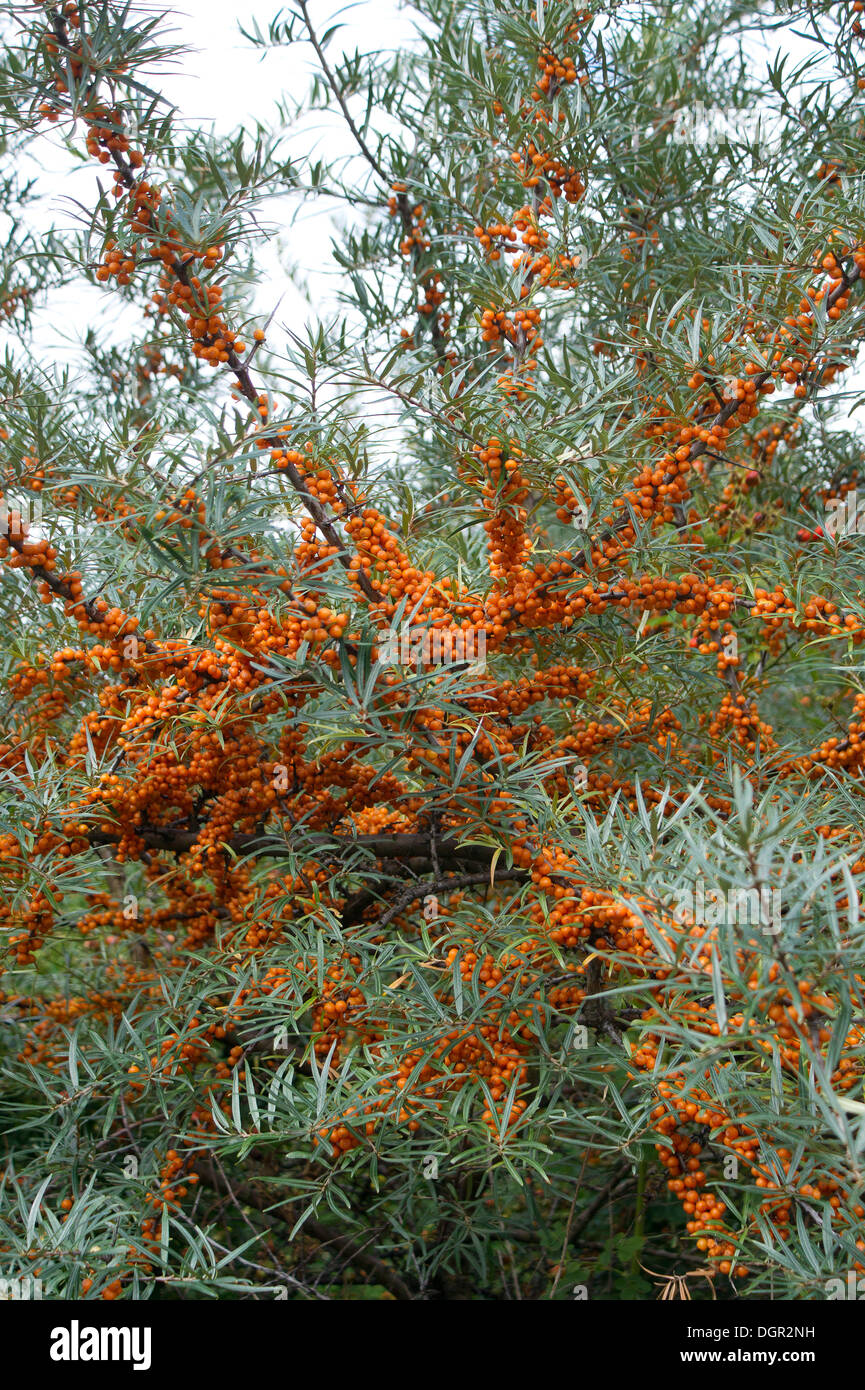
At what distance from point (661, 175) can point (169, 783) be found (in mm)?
1529

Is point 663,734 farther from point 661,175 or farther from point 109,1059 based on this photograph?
point 661,175

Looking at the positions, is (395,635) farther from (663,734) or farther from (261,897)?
(663,734)

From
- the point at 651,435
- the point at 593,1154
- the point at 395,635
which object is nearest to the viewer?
the point at 395,635

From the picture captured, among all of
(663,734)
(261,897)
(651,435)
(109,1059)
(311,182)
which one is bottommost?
(109,1059)

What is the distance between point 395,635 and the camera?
1164mm

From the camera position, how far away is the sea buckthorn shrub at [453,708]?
3.72 feet

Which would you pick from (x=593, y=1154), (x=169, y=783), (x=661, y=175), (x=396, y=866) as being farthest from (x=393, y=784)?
(x=661, y=175)

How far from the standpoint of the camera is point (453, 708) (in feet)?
3.70

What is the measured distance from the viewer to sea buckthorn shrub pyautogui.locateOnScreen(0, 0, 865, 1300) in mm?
1134

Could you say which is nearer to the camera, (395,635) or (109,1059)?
(395,635)

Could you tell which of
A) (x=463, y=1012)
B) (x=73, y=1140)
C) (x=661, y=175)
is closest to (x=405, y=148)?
(x=661, y=175)

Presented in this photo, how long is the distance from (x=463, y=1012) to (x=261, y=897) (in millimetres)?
421

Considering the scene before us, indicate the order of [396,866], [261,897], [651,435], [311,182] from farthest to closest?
[311,182] → [396,866] → [261,897] → [651,435]

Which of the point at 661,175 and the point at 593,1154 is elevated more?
the point at 661,175
